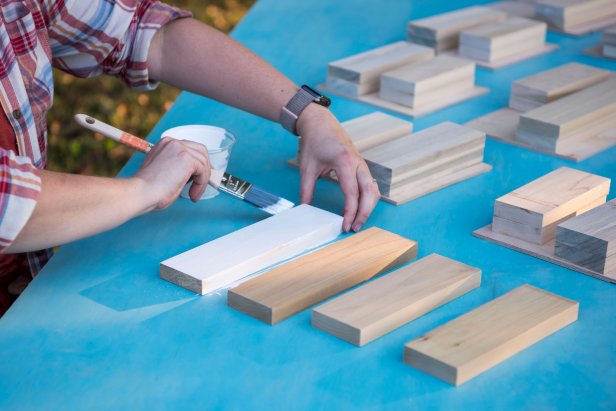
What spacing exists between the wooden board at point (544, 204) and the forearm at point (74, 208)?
0.64 m

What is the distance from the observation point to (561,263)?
4.73 feet

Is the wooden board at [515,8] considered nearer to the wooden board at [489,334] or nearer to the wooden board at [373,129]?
the wooden board at [373,129]

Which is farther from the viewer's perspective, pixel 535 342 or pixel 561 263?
pixel 561 263

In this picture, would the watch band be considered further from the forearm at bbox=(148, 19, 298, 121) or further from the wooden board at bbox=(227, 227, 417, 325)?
the wooden board at bbox=(227, 227, 417, 325)

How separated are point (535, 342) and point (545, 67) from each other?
1.31 m

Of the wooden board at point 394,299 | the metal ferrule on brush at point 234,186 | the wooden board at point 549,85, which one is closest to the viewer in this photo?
the wooden board at point 394,299

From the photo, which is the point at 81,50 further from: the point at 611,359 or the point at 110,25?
the point at 611,359

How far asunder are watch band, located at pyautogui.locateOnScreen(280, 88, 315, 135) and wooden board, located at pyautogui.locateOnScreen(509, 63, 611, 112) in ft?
1.93

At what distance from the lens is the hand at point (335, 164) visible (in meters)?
1.56

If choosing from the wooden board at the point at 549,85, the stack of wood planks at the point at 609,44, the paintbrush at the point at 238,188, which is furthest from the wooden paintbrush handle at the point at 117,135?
the stack of wood planks at the point at 609,44

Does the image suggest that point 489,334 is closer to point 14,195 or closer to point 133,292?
point 133,292

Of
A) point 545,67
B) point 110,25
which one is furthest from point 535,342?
point 545,67

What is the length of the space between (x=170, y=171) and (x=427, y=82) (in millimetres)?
901

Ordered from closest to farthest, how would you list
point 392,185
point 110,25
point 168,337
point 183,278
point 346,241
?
point 168,337, point 183,278, point 346,241, point 392,185, point 110,25
